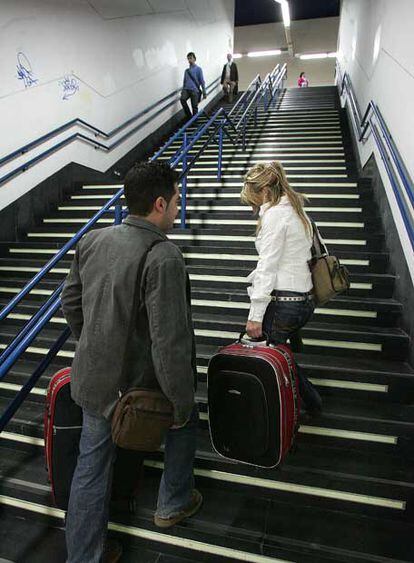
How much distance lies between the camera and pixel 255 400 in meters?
1.66

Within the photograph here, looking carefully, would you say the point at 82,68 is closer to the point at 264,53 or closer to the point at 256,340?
the point at 256,340

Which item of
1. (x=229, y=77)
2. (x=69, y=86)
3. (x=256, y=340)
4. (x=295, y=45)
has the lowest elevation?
(x=256, y=340)

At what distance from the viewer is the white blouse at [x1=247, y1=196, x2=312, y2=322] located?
1718 millimetres

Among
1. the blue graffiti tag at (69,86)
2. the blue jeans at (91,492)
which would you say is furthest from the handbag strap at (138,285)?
the blue graffiti tag at (69,86)

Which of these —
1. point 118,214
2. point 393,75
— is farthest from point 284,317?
point 393,75

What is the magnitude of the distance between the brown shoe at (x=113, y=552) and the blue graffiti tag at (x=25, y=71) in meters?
4.82

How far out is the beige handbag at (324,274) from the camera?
1822mm

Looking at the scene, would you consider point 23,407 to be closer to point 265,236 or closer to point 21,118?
point 265,236

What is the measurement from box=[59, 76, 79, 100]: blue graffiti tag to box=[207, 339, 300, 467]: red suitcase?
4.96 meters

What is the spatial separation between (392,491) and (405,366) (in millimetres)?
839

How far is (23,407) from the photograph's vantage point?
8.25ft

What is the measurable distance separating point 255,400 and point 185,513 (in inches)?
24.7

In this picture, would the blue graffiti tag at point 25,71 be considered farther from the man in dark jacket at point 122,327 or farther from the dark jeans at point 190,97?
the man in dark jacket at point 122,327

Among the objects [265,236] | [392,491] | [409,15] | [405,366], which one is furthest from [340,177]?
[392,491]
